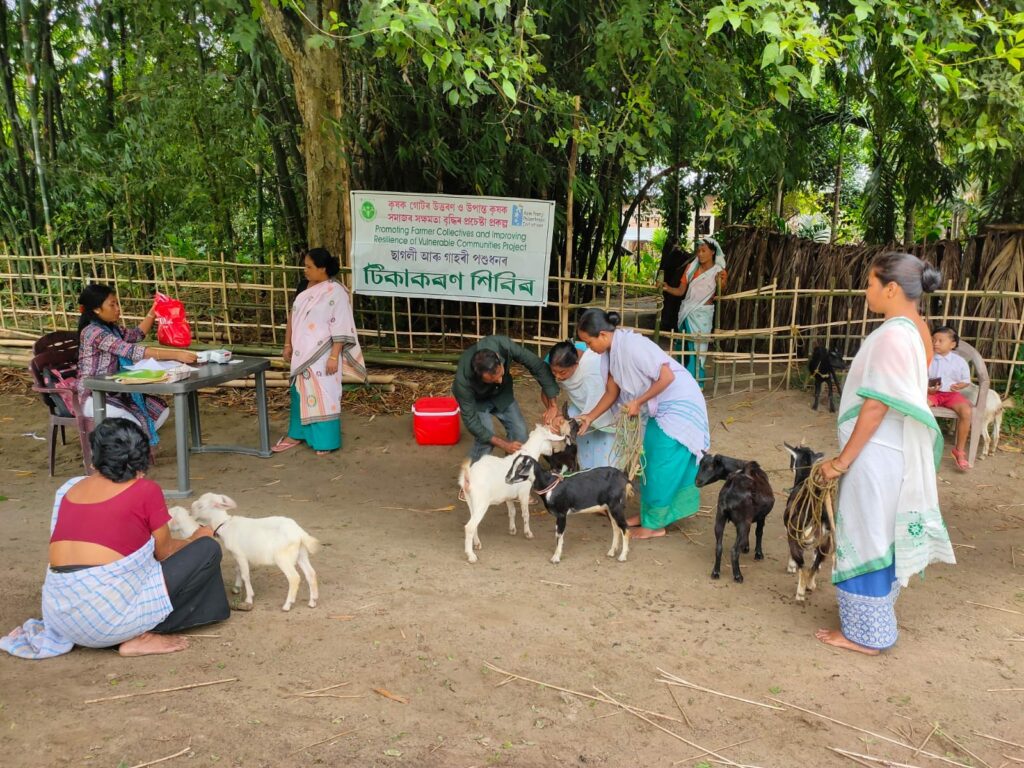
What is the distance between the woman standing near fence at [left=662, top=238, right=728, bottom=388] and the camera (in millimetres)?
7508

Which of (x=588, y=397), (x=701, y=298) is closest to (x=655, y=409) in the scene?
(x=588, y=397)

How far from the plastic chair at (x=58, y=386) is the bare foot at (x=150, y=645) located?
8.62 feet

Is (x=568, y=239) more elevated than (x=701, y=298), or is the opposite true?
(x=568, y=239)

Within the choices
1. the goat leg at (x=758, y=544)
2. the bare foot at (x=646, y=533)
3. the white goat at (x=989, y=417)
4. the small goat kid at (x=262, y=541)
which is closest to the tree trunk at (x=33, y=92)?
the small goat kid at (x=262, y=541)

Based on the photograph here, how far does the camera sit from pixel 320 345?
19.8 ft

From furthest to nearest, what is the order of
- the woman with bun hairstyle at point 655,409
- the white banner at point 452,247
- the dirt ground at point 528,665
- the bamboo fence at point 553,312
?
the bamboo fence at point 553,312 < the white banner at point 452,247 < the woman with bun hairstyle at point 655,409 < the dirt ground at point 528,665

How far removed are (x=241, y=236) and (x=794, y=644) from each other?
1064 cm

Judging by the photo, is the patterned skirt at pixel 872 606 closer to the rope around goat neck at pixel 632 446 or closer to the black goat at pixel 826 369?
the rope around goat neck at pixel 632 446

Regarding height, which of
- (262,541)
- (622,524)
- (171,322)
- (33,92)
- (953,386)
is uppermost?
(33,92)

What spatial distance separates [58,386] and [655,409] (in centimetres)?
412

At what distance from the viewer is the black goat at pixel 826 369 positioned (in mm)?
7016

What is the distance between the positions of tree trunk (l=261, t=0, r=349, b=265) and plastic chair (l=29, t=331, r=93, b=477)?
92.4 inches

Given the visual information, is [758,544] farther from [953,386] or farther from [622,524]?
[953,386]

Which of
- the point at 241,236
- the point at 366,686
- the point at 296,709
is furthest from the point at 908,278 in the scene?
the point at 241,236
